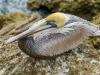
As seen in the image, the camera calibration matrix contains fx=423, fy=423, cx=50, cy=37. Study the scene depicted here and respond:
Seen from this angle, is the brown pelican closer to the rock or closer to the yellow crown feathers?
the yellow crown feathers

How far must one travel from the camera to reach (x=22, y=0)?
20.5ft

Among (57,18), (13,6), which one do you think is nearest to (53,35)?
(57,18)

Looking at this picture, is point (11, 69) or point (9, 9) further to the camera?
point (9, 9)

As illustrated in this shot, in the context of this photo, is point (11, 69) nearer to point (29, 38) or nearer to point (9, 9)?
point (29, 38)

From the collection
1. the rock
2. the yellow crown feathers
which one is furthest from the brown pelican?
the rock

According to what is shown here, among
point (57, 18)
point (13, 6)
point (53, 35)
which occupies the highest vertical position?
point (57, 18)

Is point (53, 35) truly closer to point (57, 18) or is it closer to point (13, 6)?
point (57, 18)

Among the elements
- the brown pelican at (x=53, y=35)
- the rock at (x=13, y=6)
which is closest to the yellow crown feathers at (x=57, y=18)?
the brown pelican at (x=53, y=35)

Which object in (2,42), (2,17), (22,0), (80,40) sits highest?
(80,40)

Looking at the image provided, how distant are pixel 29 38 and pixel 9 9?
3.27 meters

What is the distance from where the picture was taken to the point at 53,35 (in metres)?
2.85

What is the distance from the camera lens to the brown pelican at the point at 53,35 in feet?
9.18

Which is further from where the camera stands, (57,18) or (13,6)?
(13,6)

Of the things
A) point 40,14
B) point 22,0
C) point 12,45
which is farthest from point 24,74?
point 22,0
